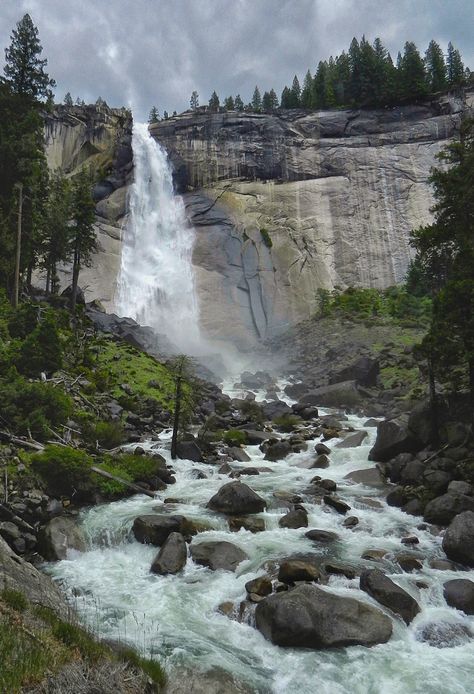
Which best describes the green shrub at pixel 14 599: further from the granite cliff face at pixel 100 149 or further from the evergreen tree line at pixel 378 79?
the evergreen tree line at pixel 378 79

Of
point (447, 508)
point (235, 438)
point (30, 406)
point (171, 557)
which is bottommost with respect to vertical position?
point (447, 508)

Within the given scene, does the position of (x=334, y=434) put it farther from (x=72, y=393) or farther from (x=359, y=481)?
(x=72, y=393)

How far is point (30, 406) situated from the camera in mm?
19641

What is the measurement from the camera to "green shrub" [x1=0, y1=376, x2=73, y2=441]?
18609mm

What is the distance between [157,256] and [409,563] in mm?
56191

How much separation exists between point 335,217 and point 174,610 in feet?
212

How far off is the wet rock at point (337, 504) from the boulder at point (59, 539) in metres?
8.29

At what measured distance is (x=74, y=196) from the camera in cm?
4212

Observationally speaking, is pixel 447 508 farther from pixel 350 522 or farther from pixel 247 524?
pixel 247 524

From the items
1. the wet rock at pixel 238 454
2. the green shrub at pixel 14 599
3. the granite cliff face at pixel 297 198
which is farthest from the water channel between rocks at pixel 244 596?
the granite cliff face at pixel 297 198

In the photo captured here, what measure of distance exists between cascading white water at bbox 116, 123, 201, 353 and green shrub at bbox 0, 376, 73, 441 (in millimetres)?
32523

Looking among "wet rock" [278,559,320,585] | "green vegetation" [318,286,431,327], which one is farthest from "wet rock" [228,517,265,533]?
"green vegetation" [318,286,431,327]

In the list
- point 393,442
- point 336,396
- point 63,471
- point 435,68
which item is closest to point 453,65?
point 435,68

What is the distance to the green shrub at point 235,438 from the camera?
26500 millimetres
